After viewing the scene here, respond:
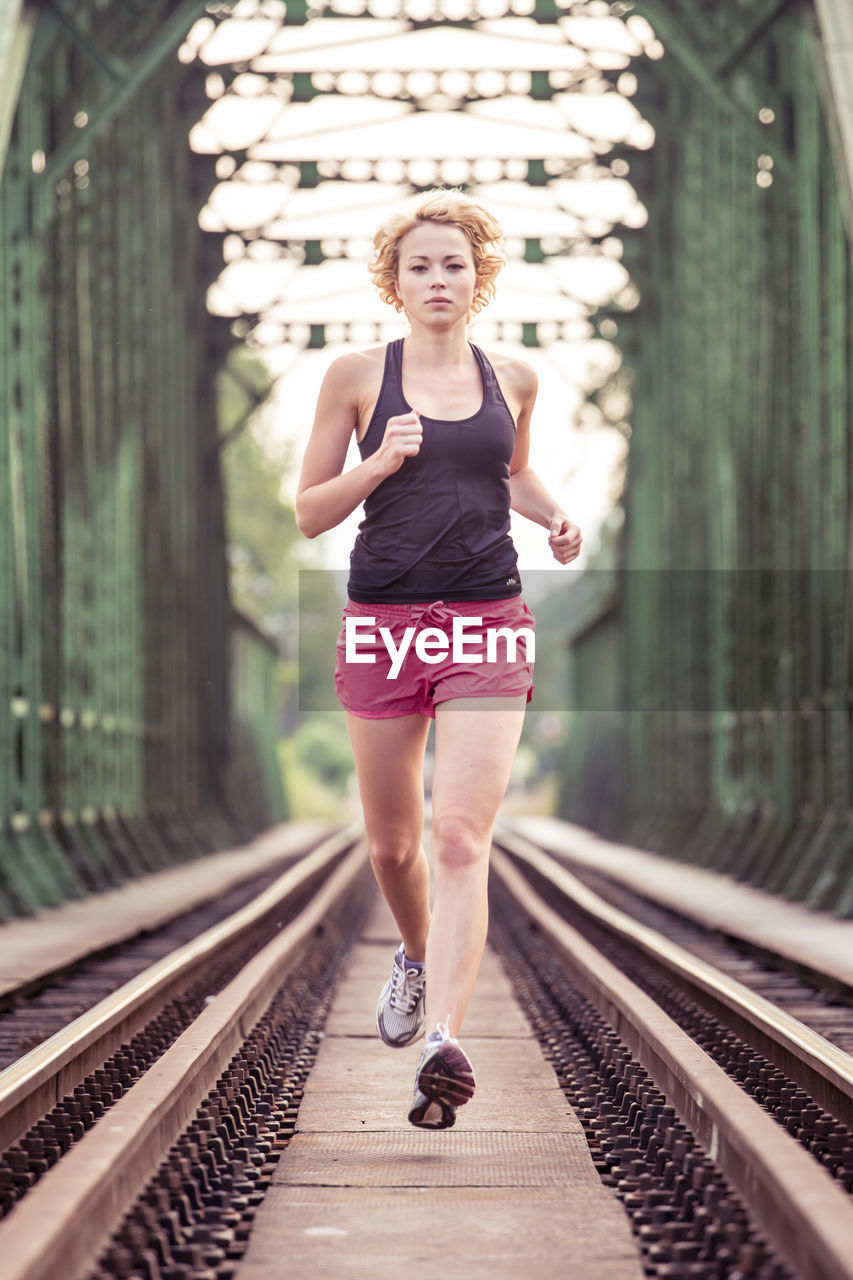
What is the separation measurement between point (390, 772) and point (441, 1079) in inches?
27.4

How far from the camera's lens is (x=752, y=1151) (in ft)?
11.9

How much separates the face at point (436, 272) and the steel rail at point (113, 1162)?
1.83 meters

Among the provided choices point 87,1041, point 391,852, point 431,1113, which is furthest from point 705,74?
point 431,1113

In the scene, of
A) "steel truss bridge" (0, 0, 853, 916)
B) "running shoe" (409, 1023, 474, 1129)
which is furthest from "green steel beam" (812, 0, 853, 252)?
"running shoe" (409, 1023, 474, 1129)

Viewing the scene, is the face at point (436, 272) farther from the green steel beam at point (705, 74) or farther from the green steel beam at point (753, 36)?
the green steel beam at point (705, 74)

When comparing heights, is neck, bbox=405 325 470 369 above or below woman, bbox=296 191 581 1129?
above

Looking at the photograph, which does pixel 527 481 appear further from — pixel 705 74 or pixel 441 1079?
pixel 705 74

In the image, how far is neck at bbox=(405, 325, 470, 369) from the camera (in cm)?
441

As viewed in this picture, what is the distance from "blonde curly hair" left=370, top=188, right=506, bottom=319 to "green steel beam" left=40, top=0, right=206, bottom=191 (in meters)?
11.0

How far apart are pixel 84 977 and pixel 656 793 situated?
64.6 feet

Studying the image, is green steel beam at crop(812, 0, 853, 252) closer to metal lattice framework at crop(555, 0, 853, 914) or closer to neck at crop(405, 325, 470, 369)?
metal lattice framework at crop(555, 0, 853, 914)

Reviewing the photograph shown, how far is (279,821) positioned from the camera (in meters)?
43.7

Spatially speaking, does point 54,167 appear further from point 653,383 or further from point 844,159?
point 653,383

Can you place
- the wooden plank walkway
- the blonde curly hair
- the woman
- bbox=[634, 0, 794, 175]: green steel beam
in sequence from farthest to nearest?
1. bbox=[634, 0, 794, 175]: green steel beam
2. the blonde curly hair
3. the woman
4. the wooden plank walkway
